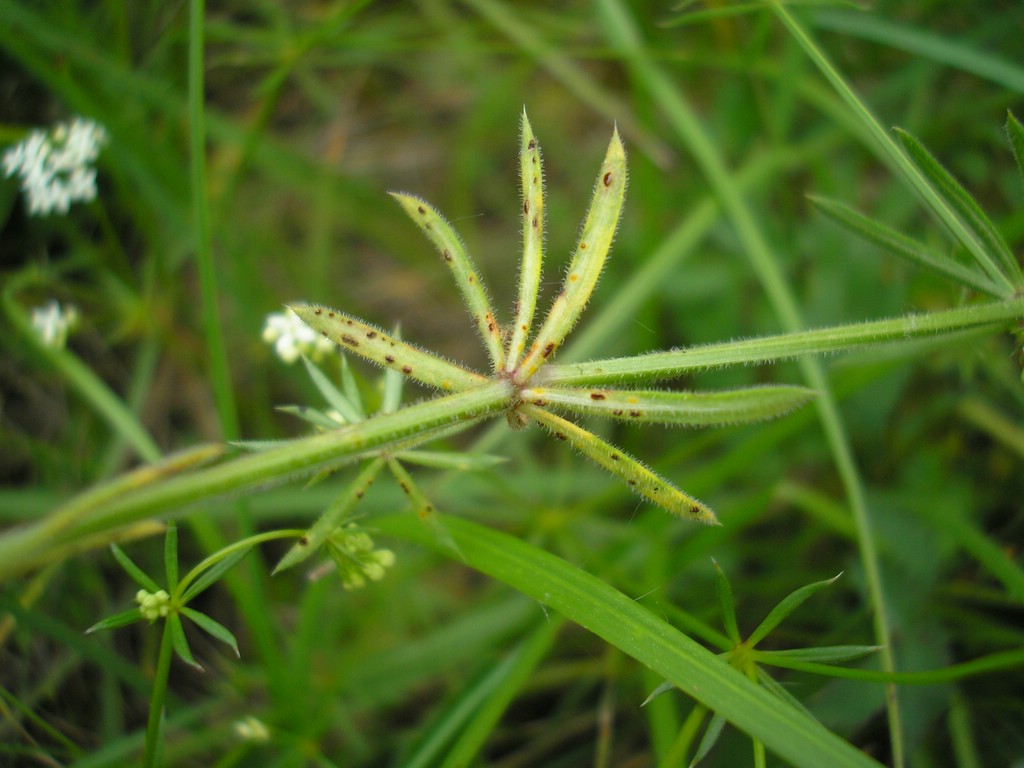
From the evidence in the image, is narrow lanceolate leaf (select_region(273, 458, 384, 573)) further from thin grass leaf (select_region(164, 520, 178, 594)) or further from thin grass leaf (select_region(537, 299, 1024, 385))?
thin grass leaf (select_region(537, 299, 1024, 385))

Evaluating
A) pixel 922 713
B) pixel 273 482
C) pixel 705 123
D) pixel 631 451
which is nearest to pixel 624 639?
pixel 273 482

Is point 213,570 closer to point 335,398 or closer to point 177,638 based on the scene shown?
point 177,638

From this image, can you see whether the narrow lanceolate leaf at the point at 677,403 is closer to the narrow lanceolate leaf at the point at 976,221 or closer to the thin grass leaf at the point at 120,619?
the narrow lanceolate leaf at the point at 976,221

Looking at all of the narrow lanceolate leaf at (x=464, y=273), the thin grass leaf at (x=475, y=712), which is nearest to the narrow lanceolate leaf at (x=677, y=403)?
the narrow lanceolate leaf at (x=464, y=273)

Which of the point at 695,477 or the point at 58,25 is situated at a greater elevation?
the point at 58,25

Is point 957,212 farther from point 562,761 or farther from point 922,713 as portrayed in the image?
point 562,761

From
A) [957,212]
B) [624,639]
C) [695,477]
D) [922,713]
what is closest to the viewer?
[624,639]

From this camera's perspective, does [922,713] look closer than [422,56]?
Yes

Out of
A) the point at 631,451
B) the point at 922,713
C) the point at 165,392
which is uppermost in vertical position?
the point at 165,392
